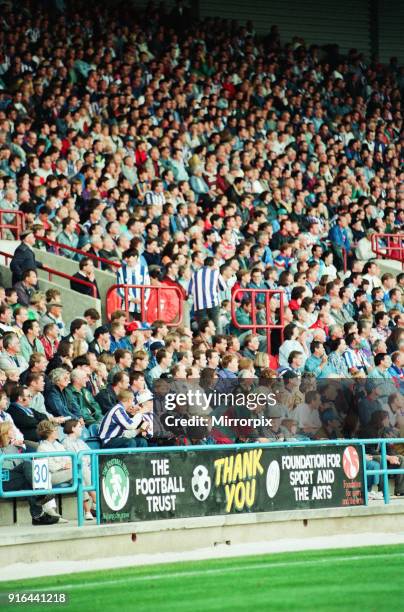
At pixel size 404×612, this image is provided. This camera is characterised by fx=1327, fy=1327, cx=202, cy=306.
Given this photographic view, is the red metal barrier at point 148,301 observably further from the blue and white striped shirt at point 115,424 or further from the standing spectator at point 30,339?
the blue and white striped shirt at point 115,424

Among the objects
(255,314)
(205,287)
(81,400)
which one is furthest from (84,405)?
(255,314)

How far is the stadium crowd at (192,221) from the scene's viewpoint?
636 inches

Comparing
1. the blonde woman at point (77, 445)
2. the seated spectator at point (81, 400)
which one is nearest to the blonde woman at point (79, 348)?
the seated spectator at point (81, 400)

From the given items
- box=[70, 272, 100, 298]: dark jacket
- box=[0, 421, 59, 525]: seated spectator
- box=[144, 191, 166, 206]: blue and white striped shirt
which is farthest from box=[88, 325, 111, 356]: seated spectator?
box=[144, 191, 166, 206]: blue and white striped shirt

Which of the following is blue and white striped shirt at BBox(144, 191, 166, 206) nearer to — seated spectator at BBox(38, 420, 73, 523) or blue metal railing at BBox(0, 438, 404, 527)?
blue metal railing at BBox(0, 438, 404, 527)

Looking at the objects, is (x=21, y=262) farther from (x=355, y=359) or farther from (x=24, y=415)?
(x=355, y=359)

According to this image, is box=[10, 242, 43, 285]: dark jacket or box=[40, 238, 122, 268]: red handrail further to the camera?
box=[40, 238, 122, 268]: red handrail

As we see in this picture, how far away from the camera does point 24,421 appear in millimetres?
14609

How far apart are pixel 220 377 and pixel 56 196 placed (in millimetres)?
5474

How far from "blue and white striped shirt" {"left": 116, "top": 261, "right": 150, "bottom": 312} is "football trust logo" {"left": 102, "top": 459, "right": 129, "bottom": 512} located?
615cm

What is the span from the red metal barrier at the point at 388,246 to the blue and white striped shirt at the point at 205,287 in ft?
21.3

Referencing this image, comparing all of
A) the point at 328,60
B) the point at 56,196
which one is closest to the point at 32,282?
the point at 56,196

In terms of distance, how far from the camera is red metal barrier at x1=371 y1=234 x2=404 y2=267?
26516mm

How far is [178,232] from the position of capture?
72.0ft
